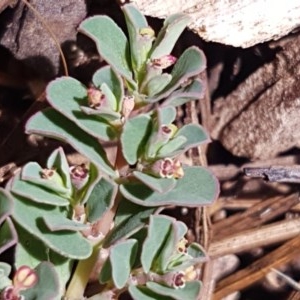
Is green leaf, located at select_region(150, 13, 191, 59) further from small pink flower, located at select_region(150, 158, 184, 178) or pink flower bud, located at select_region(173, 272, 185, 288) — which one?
pink flower bud, located at select_region(173, 272, 185, 288)

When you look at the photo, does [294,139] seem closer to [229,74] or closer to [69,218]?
[229,74]

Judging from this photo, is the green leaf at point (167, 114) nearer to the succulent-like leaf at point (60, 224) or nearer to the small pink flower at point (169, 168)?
the small pink flower at point (169, 168)

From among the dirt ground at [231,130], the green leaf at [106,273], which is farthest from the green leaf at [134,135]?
A: the dirt ground at [231,130]

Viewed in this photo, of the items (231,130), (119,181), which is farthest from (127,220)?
(231,130)

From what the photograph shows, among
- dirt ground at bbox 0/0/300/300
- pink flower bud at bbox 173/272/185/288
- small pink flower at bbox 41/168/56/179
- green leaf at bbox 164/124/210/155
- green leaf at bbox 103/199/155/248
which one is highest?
small pink flower at bbox 41/168/56/179

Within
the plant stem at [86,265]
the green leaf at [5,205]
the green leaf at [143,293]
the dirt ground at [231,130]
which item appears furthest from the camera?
the dirt ground at [231,130]

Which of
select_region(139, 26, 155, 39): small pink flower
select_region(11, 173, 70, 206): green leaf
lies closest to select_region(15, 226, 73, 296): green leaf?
select_region(11, 173, 70, 206): green leaf

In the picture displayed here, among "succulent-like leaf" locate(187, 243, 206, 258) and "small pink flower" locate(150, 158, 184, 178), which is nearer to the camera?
"small pink flower" locate(150, 158, 184, 178)
